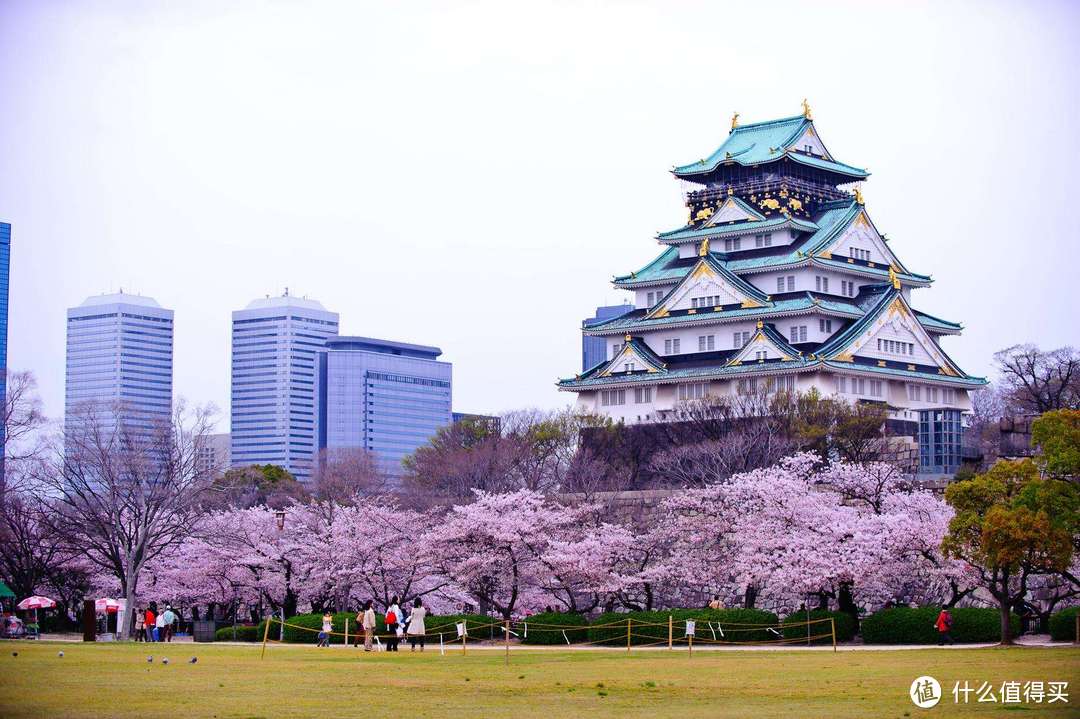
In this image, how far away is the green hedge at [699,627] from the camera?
49156 millimetres

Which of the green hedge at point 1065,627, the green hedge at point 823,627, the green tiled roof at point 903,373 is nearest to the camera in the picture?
the green hedge at point 1065,627

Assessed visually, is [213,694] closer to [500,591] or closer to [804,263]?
[500,591]

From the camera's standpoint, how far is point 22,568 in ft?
227

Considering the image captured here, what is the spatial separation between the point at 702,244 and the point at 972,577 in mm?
47754

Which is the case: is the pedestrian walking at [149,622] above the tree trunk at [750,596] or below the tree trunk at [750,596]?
below

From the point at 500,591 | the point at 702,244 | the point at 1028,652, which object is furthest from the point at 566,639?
the point at 702,244

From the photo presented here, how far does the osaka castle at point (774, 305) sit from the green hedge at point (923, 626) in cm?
3585

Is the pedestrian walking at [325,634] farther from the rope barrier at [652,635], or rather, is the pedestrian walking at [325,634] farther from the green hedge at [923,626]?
the green hedge at [923,626]

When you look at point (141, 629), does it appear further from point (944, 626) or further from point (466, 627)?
point (944, 626)

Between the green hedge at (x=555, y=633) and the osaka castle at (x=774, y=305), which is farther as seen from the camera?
the osaka castle at (x=774, y=305)

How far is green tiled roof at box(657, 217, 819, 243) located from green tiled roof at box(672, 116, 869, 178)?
11.9 feet

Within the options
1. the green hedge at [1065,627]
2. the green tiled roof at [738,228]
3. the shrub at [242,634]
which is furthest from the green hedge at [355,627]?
the green tiled roof at [738,228]

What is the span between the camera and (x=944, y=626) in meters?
43.2

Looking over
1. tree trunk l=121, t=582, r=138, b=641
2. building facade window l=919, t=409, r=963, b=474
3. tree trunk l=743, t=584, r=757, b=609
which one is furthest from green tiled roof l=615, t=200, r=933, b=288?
tree trunk l=121, t=582, r=138, b=641
